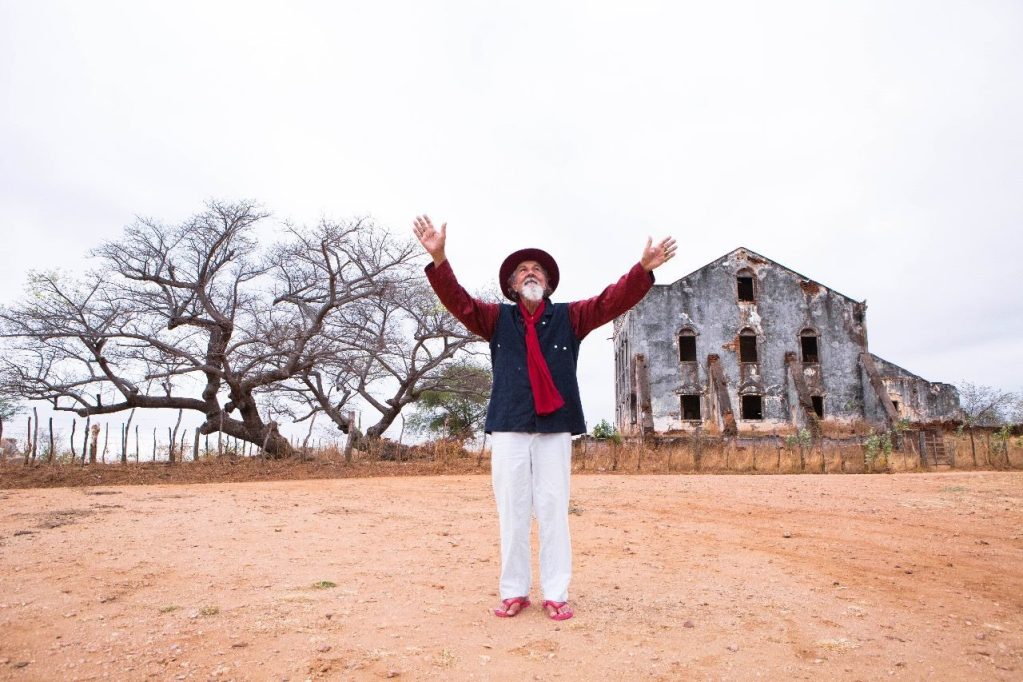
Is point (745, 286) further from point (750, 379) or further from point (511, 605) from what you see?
point (511, 605)

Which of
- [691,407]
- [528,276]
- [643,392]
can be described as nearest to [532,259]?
[528,276]

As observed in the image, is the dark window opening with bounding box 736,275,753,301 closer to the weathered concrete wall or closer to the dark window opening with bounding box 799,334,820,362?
the dark window opening with bounding box 799,334,820,362

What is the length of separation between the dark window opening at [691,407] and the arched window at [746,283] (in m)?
4.37

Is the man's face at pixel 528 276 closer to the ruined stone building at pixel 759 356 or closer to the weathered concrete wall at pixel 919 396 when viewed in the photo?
the ruined stone building at pixel 759 356

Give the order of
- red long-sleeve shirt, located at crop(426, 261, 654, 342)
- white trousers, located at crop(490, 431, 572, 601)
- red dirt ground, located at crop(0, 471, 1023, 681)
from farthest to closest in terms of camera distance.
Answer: red long-sleeve shirt, located at crop(426, 261, 654, 342) → white trousers, located at crop(490, 431, 572, 601) → red dirt ground, located at crop(0, 471, 1023, 681)

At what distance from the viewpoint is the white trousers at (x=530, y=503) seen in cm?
385

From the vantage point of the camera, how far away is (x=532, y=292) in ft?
14.0

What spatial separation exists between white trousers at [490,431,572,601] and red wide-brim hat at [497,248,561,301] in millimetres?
978

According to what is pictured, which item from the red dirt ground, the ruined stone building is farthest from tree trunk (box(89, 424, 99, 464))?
the ruined stone building

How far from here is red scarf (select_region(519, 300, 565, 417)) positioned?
3930mm

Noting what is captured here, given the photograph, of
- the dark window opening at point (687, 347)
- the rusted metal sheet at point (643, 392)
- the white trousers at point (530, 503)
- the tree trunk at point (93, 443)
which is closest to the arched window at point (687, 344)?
the dark window opening at point (687, 347)

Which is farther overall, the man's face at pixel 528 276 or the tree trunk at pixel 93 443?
the tree trunk at pixel 93 443

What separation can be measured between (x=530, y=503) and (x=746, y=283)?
25.4 metres

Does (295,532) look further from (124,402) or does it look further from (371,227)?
(371,227)
